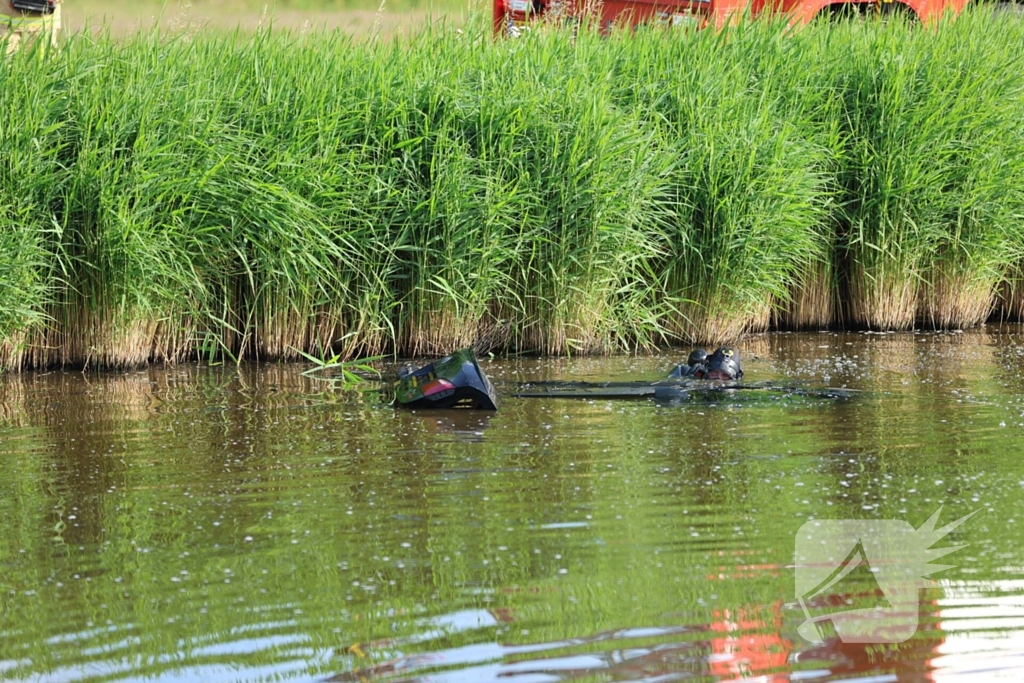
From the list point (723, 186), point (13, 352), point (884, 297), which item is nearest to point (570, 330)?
point (723, 186)

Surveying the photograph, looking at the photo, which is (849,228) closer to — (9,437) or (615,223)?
(615,223)

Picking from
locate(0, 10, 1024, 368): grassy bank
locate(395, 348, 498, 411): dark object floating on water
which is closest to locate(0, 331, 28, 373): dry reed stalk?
locate(0, 10, 1024, 368): grassy bank

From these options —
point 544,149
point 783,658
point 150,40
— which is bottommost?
point 783,658

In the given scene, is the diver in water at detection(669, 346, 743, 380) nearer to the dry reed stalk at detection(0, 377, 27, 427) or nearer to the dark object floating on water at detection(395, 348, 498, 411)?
the dark object floating on water at detection(395, 348, 498, 411)

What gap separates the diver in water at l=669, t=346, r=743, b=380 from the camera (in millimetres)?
7277

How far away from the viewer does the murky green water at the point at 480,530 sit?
11.8ft

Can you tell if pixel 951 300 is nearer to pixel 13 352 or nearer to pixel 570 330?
pixel 570 330

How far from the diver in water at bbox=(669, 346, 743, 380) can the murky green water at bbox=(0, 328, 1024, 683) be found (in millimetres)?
303

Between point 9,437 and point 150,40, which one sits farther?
point 150,40

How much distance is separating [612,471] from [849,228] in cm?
477

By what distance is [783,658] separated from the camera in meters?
3.54

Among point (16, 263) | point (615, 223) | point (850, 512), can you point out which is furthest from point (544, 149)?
point (850, 512)
